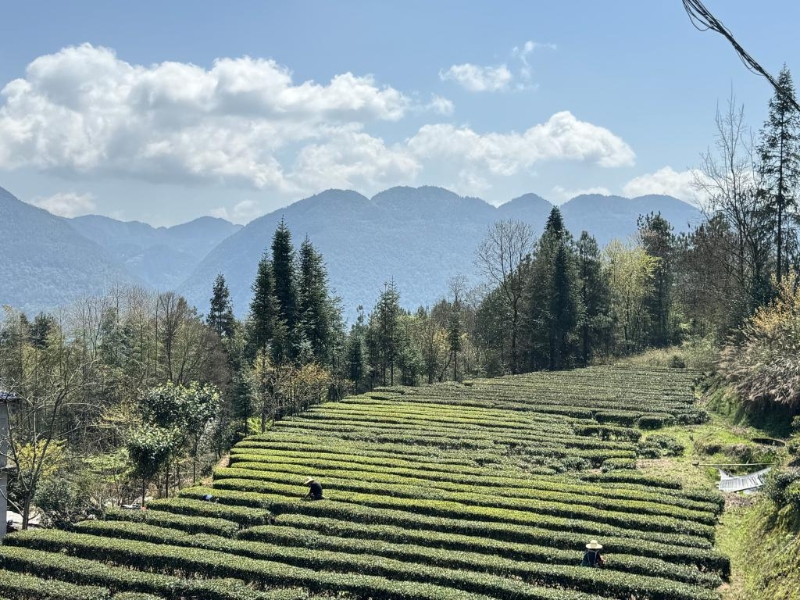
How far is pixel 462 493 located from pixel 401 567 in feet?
22.1

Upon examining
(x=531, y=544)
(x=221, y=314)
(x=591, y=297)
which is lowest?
(x=531, y=544)

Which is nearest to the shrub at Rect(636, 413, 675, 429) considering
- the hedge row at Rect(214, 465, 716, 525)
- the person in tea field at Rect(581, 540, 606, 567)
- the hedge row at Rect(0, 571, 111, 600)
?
the hedge row at Rect(214, 465, 716, 525)

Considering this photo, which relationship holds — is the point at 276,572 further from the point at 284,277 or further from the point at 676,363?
the point at 676,363

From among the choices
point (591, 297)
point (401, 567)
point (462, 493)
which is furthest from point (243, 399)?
point (591, 297)

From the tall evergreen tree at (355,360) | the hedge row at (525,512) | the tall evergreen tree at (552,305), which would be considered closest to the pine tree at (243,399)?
the tall evergreen tree at (355,360)

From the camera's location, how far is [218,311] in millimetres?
81312

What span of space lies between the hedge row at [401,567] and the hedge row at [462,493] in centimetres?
475

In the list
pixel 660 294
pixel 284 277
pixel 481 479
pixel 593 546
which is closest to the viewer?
pixel 593 546

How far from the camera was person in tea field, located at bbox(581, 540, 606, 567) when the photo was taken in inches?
650

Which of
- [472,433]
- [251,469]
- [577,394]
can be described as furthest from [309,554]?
[577,394]

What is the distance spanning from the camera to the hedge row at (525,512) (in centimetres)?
1927

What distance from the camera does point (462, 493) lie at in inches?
901

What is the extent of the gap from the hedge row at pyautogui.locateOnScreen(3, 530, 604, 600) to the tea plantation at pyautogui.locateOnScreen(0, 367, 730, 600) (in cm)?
4

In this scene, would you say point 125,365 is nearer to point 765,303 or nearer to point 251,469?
point 251,469
